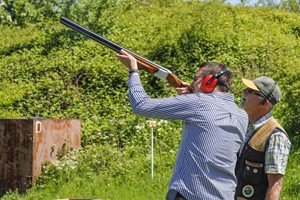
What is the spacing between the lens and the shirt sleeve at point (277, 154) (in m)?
4.20

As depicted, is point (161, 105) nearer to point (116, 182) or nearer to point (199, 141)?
point (199, 141)

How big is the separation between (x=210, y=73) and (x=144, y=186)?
584 centimetres

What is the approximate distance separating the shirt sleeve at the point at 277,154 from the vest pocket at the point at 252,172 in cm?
9

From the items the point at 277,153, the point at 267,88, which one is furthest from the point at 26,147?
the point at 277,153

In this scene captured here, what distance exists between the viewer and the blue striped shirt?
149 inches

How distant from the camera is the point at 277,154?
13.9ft

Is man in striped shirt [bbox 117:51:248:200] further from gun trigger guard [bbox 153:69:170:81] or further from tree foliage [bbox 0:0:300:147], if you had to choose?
tree foliage [bbox 0:0:300:147]

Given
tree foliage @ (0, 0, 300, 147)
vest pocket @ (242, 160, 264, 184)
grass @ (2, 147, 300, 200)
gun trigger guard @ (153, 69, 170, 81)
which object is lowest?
grass @ (2, 147, 300, 200)

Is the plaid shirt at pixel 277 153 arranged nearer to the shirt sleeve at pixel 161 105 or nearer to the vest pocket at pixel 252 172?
the vest pocket at pixel 252 172

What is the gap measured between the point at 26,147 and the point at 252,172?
6520 mm

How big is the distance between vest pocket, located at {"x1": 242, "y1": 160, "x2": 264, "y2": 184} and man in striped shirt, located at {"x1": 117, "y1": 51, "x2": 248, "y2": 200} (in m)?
0.41

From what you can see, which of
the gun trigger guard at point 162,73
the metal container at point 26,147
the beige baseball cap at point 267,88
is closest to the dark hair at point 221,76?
the beige baseball cap at point 267,88

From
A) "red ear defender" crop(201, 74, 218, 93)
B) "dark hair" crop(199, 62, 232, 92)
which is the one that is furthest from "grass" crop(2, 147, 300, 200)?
"red ear defender" crop(201, 74, 218, 93)

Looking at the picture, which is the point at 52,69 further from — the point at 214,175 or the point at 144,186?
the point at 214,175
